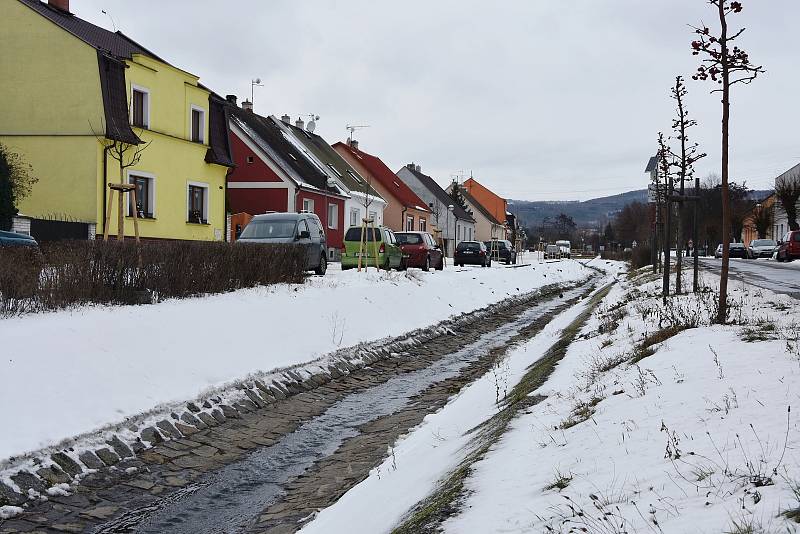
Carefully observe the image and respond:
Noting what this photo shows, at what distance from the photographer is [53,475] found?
233 inches

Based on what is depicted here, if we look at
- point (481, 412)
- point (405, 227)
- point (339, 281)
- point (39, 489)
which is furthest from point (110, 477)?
point (405, 227)

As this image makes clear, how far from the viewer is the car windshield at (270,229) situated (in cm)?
1953

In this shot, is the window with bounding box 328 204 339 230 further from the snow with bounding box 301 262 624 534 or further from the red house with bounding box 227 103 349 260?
the snow with bounding box 301 262 624 534

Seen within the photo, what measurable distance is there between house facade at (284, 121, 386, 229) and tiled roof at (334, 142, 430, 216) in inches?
56.0

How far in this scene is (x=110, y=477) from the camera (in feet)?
20.6

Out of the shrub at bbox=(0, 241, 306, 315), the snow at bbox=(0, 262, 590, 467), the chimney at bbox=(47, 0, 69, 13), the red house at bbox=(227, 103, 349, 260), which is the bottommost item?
the snow at bbox=(0, 262, 590, 467)

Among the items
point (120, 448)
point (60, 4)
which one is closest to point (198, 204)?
point (60, 4)

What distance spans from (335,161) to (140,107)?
2303 centimetres

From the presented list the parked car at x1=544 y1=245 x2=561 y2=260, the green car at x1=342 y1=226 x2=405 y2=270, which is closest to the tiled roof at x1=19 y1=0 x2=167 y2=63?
the green car at x1=342 y1=226 x2=405 y2=270

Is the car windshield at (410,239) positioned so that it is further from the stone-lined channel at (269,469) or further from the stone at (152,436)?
the stone at (152,436)

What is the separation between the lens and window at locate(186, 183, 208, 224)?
27.7 meters

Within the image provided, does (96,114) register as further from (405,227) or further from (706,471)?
(405,227)

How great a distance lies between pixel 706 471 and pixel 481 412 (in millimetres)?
4416

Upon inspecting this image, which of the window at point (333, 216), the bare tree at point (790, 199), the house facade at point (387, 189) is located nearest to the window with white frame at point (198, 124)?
the window at point (333, 216)
